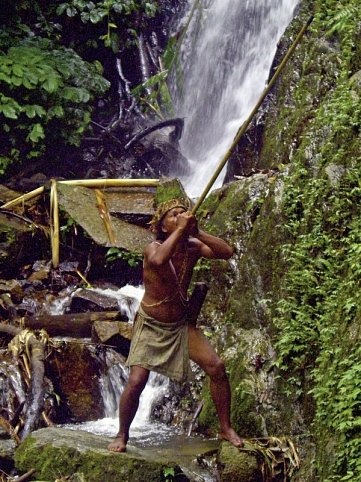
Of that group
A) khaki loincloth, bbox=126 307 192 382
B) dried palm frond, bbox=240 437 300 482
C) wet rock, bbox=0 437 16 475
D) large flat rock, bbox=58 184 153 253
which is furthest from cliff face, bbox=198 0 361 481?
large flat rock, bbox=58 184 153 253

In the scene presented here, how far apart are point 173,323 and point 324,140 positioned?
2.77m

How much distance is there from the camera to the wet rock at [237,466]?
16.2 feet

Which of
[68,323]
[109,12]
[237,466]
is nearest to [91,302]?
[68,323]

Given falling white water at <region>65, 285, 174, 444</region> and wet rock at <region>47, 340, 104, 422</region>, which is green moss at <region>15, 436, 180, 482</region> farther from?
wet rock at <region>47, 340, 104, 422</region>

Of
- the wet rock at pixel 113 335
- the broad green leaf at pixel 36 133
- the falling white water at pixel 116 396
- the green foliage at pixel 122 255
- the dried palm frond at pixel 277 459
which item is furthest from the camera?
the broad green leaf at pixel 36 133

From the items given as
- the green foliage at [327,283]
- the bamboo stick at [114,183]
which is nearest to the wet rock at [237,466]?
the green foliage at [327,283]

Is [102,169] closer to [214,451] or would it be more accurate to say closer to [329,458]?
[214,451]

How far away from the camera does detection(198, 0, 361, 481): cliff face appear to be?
475cm

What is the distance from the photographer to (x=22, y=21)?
13328 millimetres

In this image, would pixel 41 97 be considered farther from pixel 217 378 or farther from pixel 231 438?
pixel 231 438

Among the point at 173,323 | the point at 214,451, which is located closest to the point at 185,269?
the point at 173,323

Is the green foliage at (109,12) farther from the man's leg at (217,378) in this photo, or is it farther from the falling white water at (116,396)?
the man's leg at (217,378)

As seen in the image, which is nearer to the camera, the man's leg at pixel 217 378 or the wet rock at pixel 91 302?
the man's leg at pixel 217 378

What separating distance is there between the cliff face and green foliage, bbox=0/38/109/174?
4.41 meters
